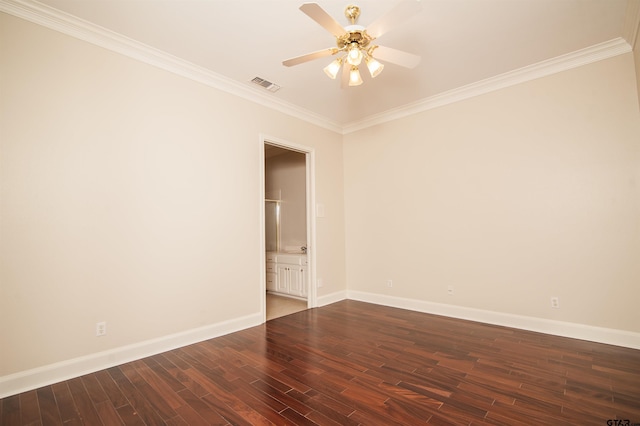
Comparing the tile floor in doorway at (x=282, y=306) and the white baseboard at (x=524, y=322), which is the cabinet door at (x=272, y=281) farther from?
the white baseboard at (x=524, y=322)

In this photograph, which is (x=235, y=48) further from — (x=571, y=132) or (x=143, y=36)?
(x=571, y=132)

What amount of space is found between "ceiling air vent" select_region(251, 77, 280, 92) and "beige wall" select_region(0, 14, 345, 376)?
32 centimetres

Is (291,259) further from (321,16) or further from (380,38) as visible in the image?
(321,16)

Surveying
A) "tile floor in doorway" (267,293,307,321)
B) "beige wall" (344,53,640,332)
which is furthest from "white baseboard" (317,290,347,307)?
"beige wall" (344,53,640,332)

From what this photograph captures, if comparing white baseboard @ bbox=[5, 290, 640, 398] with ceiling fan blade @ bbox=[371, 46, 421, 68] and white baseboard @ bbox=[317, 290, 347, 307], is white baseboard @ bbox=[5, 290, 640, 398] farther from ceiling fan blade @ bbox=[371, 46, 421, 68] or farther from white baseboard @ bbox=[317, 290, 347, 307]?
ceiling fan blade @ bbox=[371, 46, 421, 68]

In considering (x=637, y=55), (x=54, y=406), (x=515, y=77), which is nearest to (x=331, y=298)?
(x=54, y=406)

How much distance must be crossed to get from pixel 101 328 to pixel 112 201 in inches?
43.8

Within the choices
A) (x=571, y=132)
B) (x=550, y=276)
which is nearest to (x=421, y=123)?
(x=571, y=132)

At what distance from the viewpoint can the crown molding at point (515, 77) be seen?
2955 mm

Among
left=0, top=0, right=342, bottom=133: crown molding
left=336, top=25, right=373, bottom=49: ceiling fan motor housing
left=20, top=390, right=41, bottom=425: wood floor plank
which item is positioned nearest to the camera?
left=20, top=390, right=41, bottom=425: wood floor plank

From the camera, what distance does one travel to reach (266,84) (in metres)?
3.62

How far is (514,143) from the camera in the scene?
3.49m

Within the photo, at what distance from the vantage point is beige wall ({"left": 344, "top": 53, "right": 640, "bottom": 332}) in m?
2.91

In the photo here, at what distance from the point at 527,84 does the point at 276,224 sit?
4.64 m
